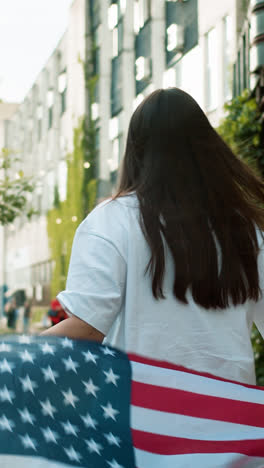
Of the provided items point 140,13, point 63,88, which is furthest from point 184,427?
point 63,88

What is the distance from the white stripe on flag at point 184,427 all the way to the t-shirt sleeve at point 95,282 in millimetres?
251

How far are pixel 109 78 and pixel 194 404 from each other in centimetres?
2949

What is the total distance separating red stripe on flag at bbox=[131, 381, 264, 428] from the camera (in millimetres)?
1938

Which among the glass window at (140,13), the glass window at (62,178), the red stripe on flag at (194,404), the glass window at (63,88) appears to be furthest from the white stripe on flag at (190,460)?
the glass window at (63,88)

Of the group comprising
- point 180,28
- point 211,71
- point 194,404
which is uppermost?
point 180,28

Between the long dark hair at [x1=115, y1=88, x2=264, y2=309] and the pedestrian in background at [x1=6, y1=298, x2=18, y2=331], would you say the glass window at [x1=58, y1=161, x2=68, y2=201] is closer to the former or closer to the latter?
the pedestrian in background at [x1=6, y1=298, x2=18, y2=331]

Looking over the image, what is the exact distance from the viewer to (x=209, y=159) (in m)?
2.25

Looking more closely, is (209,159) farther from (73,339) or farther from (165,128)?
(73,339)

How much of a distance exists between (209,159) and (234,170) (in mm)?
91

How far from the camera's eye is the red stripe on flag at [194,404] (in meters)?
1.94

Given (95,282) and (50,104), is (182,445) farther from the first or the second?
(50,104)

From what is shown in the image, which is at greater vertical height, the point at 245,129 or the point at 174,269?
the point at 245,129

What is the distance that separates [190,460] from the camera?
1.86m

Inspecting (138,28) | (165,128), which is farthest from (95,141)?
(165,128)
